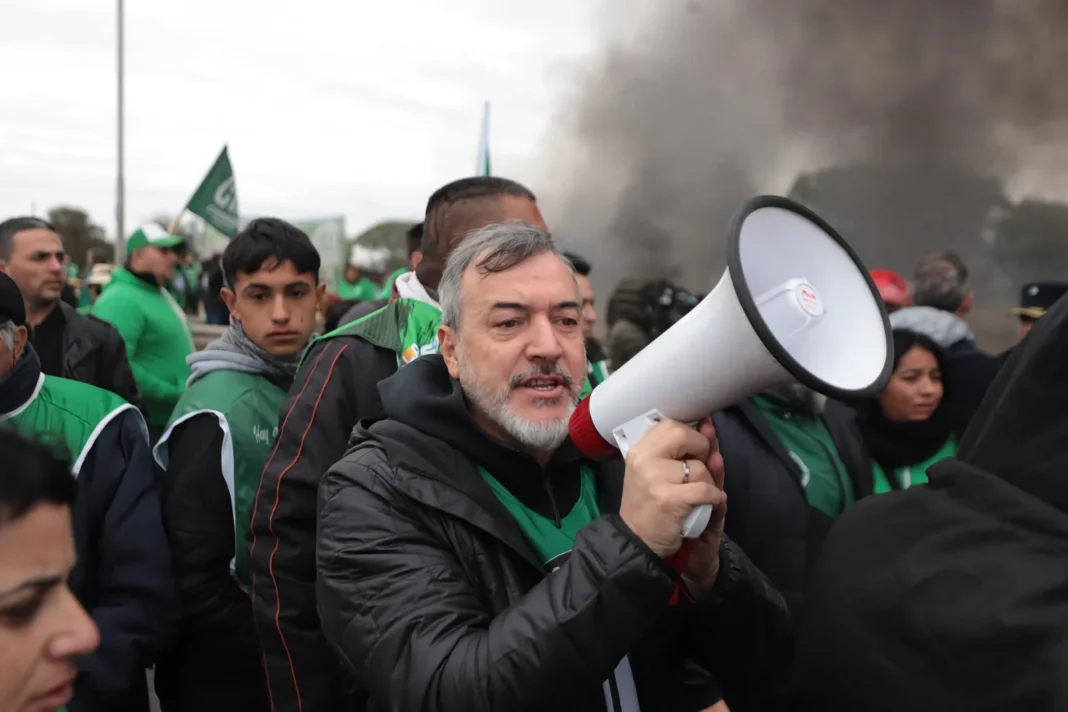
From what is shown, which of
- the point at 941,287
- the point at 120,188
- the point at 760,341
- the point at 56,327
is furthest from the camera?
the point at 120,188

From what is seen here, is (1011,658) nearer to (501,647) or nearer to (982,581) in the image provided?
(982,581)

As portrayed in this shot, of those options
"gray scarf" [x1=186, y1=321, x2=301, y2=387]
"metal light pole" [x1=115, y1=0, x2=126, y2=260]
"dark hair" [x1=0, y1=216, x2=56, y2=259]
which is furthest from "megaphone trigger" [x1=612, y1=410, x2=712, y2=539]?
"metal light pole" [x1=115, y1=0, x2=126, y2=260]

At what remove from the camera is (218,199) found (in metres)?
7.07

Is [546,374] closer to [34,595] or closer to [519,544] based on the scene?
[519,544]

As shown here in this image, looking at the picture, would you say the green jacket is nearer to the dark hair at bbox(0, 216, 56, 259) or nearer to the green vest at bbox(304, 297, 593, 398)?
the dark hair at bbox(0, 216, 56, 259)

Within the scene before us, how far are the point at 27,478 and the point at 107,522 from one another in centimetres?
85

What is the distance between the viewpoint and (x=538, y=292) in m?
1.57

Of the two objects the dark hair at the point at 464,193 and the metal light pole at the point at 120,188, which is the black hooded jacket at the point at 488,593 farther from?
the metal light pole at the point at 120,188

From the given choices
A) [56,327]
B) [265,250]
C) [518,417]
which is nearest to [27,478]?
[518,417]

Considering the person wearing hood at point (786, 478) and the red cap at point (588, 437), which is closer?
the red cap at point (588, 437)

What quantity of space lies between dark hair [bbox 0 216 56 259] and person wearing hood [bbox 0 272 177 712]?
226 centimetres

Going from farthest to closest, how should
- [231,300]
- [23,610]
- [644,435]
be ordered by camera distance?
[231,300] → [644,435] → [23,610]

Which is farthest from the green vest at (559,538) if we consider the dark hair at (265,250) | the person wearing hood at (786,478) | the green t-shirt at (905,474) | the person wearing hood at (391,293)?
the green t-shirt at (905,474)

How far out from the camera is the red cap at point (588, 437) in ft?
4.48
